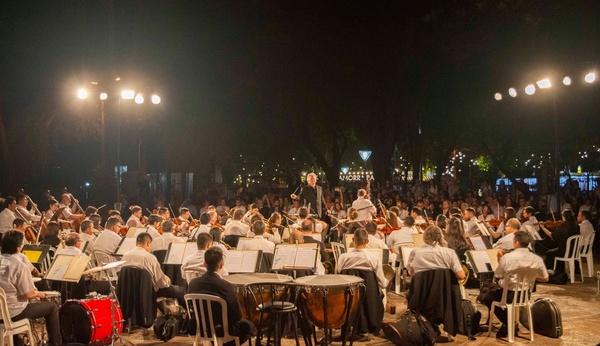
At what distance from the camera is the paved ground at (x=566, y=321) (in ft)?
29.0

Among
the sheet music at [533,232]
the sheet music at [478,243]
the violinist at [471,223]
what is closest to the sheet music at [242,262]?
the sheet music at [478,243]

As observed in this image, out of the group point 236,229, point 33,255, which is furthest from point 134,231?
point 33,255

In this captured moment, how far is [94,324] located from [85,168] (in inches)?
922

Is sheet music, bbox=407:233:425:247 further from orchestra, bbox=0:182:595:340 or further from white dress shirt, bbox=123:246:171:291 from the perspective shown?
white dress shirt, bbox=123:246:171:291

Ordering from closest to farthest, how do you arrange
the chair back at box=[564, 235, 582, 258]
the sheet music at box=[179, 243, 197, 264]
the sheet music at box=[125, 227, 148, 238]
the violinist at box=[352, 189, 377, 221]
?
the sheet music at box=[179, 243, 197, 264] < the sheet music at box=[125, 227, 148, 238] < the chair back at box=[564, 235, 582, 258] < the violinist at box=[352, 189, 377, 221]

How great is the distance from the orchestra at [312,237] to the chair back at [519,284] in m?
0.26

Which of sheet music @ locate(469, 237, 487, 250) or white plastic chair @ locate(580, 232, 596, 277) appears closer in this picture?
sheet music @ locate(469, 237, 487, 250)

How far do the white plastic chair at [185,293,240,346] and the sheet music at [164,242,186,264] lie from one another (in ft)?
10.2

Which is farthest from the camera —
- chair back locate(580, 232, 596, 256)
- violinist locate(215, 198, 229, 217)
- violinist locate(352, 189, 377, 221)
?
violinist locate(215, 198, 229, 217)

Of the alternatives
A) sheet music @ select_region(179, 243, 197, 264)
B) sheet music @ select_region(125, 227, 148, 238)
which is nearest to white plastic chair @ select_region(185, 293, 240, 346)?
sheet music @ select_region(179, 243, 197, 264)

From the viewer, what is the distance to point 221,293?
23.0 ft

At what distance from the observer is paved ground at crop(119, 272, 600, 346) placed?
348 inches

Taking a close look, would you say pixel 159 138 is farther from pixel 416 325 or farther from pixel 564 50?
pixel 416 325

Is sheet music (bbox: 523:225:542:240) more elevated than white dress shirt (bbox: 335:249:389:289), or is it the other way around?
sheet music (bbox: 523:225:542:240)
